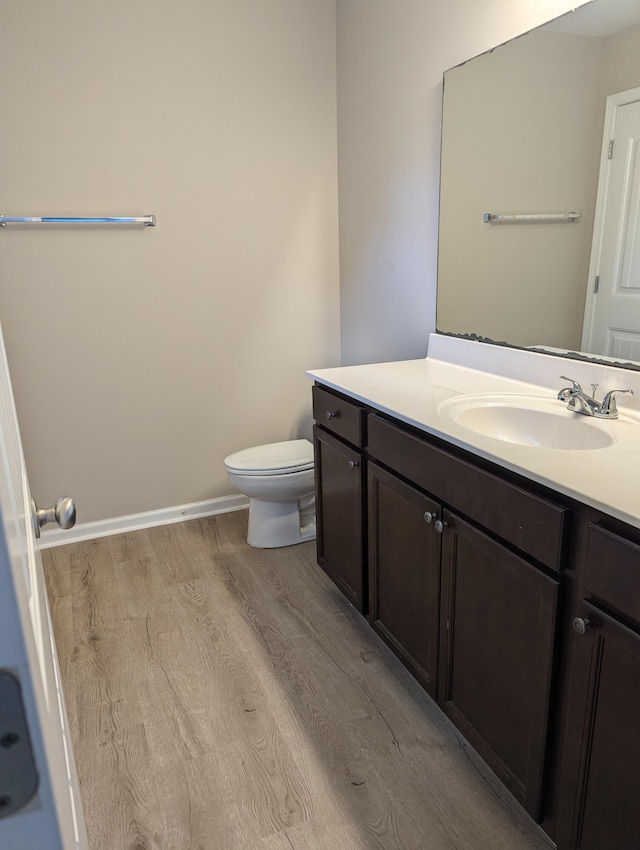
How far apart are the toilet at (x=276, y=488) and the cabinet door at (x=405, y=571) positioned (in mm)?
725

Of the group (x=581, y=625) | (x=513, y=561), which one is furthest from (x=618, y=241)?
(x=581, y=625)

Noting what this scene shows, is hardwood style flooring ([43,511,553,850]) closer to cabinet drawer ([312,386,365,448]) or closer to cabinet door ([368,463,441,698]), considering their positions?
cabinet door ([368,463,441,698])

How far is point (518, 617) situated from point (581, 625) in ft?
0.61

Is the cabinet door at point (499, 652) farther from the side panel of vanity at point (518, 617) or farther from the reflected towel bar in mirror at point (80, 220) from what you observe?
the reflected towel bar in mirror at point (80, 220)

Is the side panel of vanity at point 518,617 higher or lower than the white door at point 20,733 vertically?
lower

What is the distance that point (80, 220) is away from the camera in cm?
250

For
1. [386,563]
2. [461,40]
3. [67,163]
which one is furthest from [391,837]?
[67,163]

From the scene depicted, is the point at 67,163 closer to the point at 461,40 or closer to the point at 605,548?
the point at 461,40

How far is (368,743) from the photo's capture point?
163cm

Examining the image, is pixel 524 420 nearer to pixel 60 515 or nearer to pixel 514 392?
pixel 514 392

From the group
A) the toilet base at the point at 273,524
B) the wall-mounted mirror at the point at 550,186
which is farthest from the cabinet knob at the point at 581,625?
the toilet base at the point at 273,524

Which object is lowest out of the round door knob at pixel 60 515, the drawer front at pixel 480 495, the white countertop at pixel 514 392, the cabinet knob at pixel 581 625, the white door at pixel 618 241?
the cabinet knob at pixel 581 625

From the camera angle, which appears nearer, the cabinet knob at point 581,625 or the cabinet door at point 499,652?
the cabinet knob at point 581,625

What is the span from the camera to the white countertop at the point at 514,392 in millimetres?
1083
